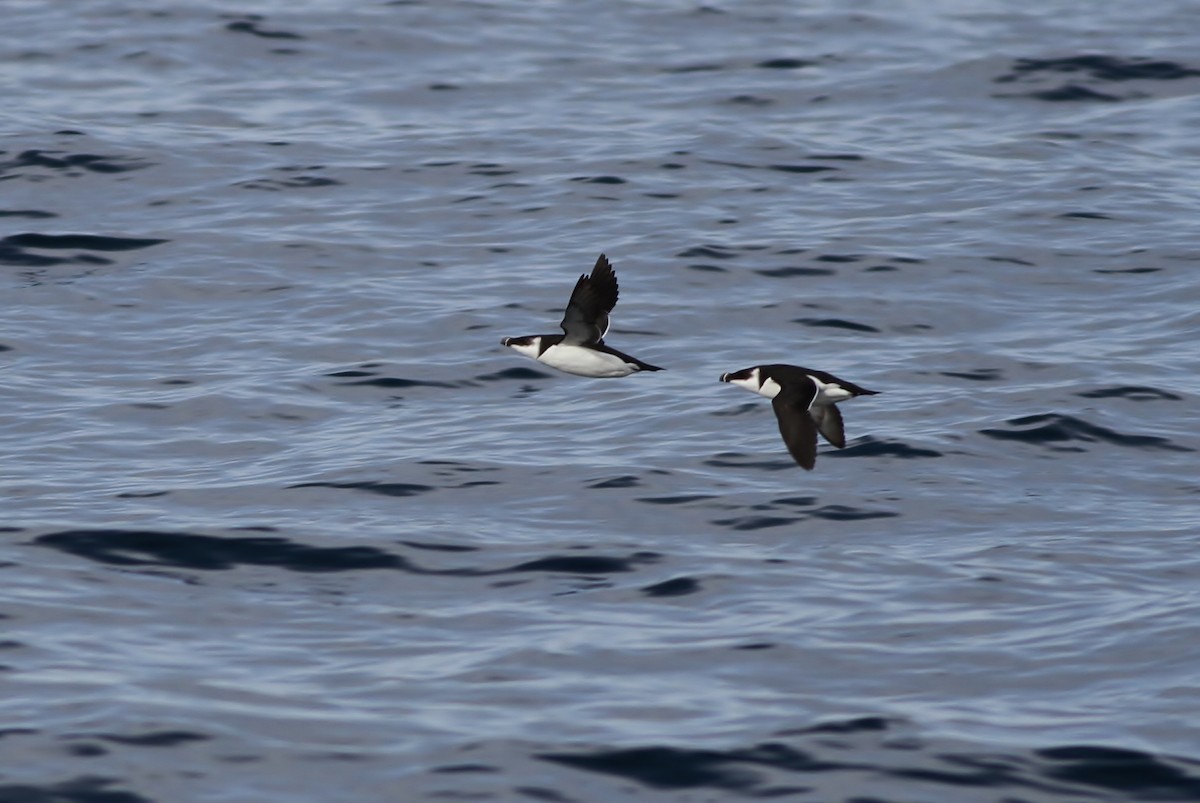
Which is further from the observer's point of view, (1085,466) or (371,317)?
(371,317)

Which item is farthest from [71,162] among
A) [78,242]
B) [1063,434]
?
[1063,434]

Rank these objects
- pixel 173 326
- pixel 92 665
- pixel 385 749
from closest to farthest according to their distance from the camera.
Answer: pixel 385 749, pixel 92 665, pixel 173 326

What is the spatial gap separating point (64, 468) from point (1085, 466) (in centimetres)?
773

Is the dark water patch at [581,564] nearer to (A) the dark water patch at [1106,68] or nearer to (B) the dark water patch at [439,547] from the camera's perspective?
(B) the dark water patch at [439,547]

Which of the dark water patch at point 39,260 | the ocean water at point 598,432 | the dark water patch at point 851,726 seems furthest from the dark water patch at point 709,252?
the dark water patch at point 851,726

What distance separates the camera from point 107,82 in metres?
27.4

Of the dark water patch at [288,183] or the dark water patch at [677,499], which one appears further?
the dark water patch at [288,183]

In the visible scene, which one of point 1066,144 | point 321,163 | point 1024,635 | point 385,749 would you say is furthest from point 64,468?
point 1066,144

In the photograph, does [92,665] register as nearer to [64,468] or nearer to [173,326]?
[64,468]

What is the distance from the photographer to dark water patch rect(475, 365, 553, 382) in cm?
1617

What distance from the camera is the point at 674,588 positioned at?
11805 millimetres

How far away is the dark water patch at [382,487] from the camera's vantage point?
44.5 ft

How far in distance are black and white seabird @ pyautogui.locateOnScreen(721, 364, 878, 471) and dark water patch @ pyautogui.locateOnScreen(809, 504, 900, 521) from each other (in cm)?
45

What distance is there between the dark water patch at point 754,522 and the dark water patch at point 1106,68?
15680 mm
